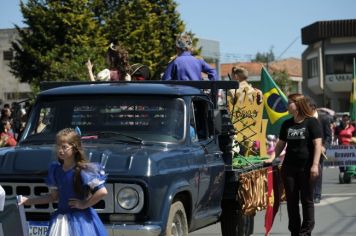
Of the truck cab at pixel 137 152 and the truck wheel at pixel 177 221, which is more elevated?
the truck cab at pixel 137 152

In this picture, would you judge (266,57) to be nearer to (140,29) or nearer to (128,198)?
(140,29)

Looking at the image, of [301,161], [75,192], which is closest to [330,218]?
[301,161]

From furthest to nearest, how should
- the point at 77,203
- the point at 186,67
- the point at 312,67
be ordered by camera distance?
the point at 312,67 → the point at 186,67 → the point at 77,203

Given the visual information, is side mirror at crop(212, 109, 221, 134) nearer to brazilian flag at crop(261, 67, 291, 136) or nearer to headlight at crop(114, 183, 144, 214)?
headlight at crop(114, 183, 144, 214)

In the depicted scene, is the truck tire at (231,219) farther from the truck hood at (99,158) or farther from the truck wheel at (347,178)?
the truck wheel at (347,178)

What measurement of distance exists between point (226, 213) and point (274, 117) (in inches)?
154

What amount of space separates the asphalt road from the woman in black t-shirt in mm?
1396

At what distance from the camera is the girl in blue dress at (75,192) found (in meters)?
5.99

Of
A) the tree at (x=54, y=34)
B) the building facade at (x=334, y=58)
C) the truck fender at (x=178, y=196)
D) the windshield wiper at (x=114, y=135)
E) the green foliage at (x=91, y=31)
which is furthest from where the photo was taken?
the building facade at (x=334, y=58)

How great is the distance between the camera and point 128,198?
22.6 feet

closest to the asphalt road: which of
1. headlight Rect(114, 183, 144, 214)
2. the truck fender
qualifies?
the truck fender

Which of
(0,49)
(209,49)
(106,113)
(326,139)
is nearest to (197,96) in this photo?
(106,113)

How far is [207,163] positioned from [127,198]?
1.50 m

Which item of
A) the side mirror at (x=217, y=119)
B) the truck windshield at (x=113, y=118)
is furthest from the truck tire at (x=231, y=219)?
the truck windshield at (x=113, y=118)
